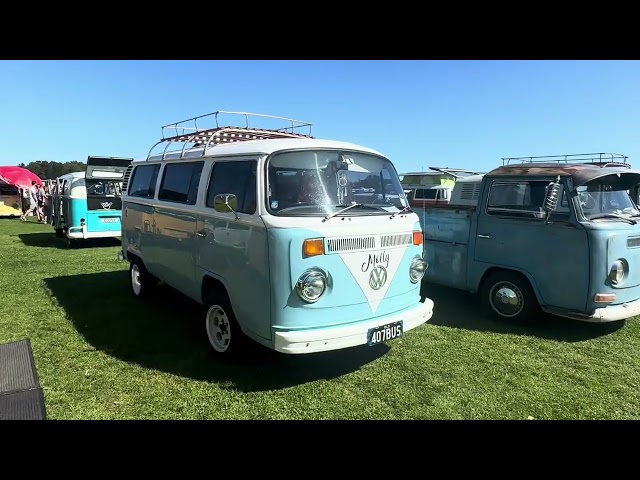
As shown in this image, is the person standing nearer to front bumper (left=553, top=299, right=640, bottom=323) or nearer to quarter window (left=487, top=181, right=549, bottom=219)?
quarter window (left=487, top=181, right=549, bottom=219)

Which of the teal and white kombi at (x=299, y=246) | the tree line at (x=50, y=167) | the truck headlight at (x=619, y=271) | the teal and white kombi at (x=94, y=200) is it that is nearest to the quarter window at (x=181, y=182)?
the teal and white kombi at (x=299, y=246)

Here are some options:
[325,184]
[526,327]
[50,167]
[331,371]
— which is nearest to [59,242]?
[331,371]

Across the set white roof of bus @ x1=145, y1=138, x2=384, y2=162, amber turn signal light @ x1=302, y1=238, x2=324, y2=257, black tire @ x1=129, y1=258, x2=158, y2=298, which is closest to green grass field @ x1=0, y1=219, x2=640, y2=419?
black tire @ x1=129, y1=258, x2=158, y2=298

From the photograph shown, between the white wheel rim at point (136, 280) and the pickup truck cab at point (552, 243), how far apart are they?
5.10m

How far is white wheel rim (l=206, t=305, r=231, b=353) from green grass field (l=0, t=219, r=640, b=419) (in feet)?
0.57

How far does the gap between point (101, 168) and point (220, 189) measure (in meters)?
10.1

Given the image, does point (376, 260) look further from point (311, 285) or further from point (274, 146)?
point (274, 146)

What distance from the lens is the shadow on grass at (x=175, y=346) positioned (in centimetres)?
440

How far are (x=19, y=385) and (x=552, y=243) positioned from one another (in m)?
6.21

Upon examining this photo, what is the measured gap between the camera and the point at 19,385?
13.6ft

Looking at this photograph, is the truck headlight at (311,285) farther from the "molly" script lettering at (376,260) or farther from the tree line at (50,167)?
the tree line at (50,167)

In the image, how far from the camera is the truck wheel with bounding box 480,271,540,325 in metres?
5.94

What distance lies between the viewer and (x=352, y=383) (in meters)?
4.28
